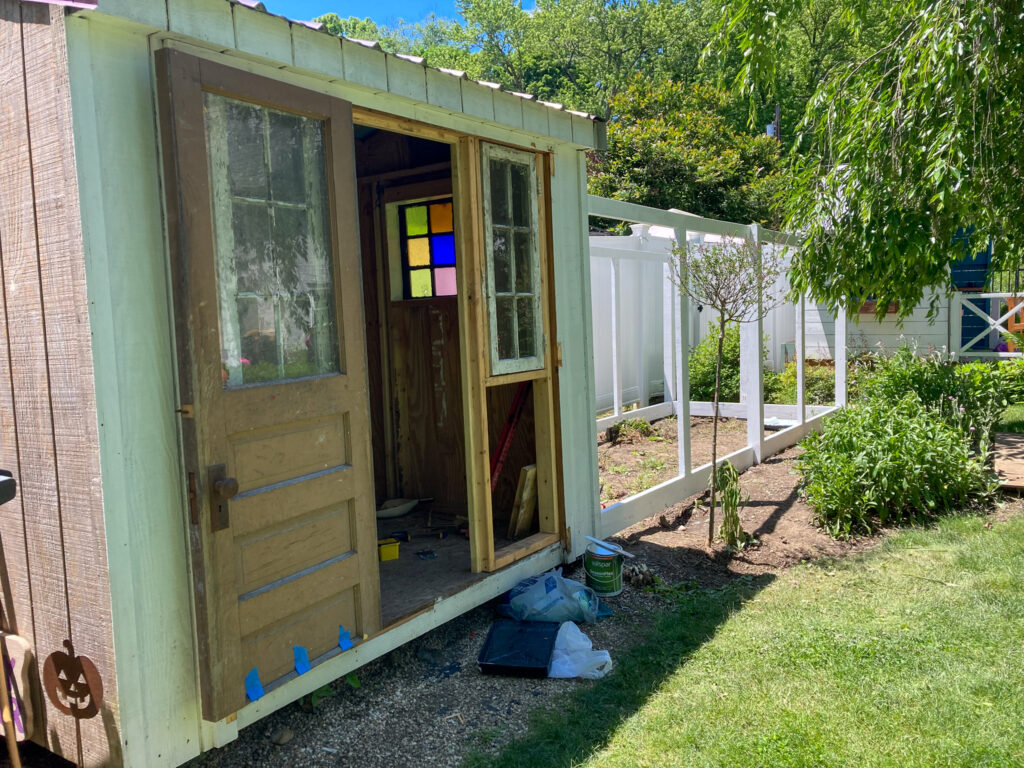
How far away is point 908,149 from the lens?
449cm

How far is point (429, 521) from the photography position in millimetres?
5121

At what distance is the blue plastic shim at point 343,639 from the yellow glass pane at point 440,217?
273 centimetres

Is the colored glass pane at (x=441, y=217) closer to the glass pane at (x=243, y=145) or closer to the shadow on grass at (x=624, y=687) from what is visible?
the glass pane at (x=243, y=145)

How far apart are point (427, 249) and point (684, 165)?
1202 centimetres

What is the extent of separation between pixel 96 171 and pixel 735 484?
4204 millimetres

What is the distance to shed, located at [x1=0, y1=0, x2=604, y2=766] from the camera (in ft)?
8.22

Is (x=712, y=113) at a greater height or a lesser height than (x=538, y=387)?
greater

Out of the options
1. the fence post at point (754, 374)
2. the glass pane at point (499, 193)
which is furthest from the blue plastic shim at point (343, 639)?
the fence post at point (754, 374)

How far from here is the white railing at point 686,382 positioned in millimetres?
5770

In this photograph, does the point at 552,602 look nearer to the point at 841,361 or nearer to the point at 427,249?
the point at 427,249

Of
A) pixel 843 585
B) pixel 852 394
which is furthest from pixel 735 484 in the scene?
pixel 852 394

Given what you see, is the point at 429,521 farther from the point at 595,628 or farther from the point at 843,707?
the point at 843,707

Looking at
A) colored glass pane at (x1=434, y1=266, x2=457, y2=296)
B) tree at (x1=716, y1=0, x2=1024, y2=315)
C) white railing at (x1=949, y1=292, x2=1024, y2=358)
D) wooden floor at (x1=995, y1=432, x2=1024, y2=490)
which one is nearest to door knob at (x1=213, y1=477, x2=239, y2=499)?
colored glass pane at (x1=434, y1=266, x2=457, y2=296)

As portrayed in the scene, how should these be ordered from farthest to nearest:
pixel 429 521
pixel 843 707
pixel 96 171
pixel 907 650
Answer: pixel 429 521 < pixel 907 650 < pixel 843 707 < pixel 96 171
